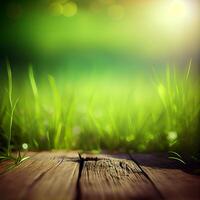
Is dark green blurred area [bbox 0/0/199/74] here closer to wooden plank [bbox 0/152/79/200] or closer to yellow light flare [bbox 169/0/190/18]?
yellow light flare [bbox 169/0/190/18]

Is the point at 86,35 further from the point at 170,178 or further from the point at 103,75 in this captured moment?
the point at 170,178

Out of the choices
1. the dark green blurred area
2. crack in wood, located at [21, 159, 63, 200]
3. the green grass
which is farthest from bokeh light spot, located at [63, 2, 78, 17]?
crack in wood, located at [21, 159, 63, 200]

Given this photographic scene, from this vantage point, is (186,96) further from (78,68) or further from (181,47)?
(78,68)

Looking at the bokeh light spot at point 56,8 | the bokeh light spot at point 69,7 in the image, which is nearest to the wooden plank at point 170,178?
the bokeh light spot at point 69,7

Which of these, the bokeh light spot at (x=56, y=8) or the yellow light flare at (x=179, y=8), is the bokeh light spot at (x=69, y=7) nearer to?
the bokeh light spot at (x=56, y=8)

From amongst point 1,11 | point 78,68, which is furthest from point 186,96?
point 1,11
